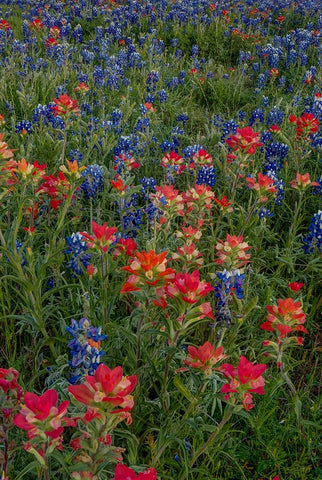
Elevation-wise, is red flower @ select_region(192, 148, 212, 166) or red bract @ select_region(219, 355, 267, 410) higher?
red bract @ select_region(219, 355, 267, 410)

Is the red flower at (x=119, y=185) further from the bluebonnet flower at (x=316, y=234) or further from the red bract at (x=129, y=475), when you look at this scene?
the red bract at (x=129, y=475)

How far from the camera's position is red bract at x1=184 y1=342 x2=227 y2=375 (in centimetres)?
134

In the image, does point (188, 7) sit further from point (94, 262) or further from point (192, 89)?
point (94, 262)

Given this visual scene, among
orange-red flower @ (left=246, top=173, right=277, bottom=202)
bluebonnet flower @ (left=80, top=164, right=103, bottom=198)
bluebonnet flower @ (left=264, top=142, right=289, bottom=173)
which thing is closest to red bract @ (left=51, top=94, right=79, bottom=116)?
bluebonnet flower @ (left=80, top=164, right=103, bottom=198)

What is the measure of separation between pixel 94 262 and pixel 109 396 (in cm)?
144

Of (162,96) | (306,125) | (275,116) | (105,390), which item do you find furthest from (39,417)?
(162,96)

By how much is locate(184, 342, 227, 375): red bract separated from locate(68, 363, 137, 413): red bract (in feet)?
1.29

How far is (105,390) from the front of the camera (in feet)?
3.16

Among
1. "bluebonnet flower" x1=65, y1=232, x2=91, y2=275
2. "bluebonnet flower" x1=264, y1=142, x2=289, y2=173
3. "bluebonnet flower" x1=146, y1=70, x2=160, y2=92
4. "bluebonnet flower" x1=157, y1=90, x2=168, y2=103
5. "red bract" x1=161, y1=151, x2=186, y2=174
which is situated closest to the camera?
"bluebonnet flower" x1=65, y1=232, x2=91, y2=275

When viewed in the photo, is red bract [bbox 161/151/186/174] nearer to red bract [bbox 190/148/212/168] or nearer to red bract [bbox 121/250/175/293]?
red bract [bbox 190/148/212/168]

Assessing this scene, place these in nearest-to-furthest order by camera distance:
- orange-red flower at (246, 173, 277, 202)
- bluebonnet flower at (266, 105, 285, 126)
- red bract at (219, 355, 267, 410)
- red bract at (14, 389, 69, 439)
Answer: red bract at (14, 389, 69, 439) < red bract at (219, 355, 267, 410) < orange-red flower at (246, 173, 277, 202) < bluebonnet flower at (266, 105, 285, 126)

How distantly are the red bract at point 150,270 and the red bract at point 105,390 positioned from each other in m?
0.41

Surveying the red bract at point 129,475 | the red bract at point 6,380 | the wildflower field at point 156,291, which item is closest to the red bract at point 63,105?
the wildflower field at point 156,291

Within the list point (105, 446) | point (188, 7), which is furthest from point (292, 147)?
point (188, 7)
